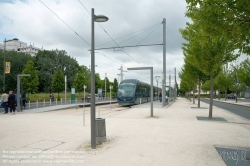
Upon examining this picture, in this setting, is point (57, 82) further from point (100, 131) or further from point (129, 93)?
point (100, 131)

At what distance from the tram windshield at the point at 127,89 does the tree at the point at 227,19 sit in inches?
755

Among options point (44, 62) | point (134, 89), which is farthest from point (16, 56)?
point (134, 89)

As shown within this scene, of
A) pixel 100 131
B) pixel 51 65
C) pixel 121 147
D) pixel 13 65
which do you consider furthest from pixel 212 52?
pixel 51 65

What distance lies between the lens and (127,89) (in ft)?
83.3

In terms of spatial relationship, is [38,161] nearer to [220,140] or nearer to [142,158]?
[142,158]

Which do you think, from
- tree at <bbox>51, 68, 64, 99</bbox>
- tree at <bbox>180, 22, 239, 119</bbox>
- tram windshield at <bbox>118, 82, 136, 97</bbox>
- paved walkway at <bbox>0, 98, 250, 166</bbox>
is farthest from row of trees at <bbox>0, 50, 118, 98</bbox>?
paved walkway at <bbox>0, 98, 250, 166</bbox>

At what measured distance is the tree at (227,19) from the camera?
209 inches

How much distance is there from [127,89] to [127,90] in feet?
0.44

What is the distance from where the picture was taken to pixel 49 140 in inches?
287

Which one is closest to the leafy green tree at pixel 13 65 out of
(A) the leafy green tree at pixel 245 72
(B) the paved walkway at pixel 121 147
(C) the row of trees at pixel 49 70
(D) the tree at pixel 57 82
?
(C) the row of trees at pixel 49 70

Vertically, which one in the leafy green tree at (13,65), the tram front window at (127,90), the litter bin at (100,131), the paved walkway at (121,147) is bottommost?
the paved walkway at (121,147)

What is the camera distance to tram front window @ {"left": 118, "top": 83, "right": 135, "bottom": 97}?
25.2m

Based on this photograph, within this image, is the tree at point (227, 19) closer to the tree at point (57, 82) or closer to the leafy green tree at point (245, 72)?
the leafy green tree at point (245, 72)

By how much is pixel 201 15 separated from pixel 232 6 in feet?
2.59
